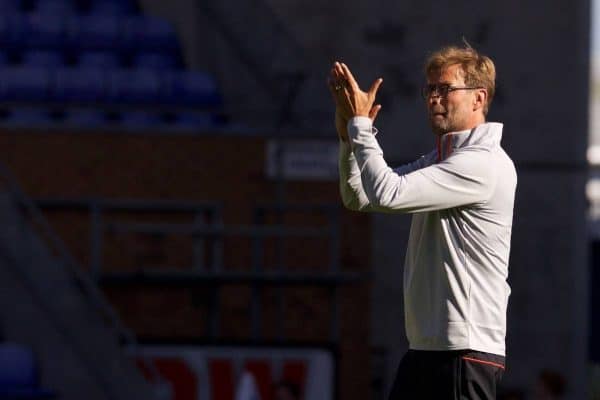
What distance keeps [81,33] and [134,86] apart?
1094mm

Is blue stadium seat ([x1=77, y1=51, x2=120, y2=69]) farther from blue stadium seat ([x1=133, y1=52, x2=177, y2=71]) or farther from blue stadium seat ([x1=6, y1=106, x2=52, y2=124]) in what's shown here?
blue stadium seat ([x1=6, y1=106, x2=52, y2=124])

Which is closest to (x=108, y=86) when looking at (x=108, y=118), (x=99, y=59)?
(x=108, y=118)

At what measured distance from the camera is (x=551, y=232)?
1586 cm

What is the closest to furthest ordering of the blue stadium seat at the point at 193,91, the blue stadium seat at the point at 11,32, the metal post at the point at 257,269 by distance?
the metal post at the point at 257,269 < the blue stadium seat at the point at 193,91 < the blue stadium seat at the point at 11,32

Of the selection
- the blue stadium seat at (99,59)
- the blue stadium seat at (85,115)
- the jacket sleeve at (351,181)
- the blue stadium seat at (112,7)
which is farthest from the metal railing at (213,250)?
the jacket sleeve at (351,181)

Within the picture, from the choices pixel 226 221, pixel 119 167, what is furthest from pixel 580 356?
pixel 119 167

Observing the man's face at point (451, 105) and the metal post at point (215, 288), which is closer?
the man's face at point (451, 105)

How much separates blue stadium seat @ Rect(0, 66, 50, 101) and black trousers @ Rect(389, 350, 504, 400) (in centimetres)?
928

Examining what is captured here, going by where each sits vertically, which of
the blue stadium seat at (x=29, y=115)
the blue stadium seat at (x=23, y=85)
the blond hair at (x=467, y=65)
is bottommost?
the blond hair at (x=467, y=65)

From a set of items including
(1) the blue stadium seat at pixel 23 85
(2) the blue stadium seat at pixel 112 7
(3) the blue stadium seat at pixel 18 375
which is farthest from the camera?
(2) the blue stadium seat at pixel 112 7

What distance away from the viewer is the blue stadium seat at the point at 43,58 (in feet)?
46.6

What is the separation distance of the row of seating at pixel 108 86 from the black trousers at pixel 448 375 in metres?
9.21

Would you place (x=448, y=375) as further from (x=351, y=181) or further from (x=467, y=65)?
(x=467, y=65)

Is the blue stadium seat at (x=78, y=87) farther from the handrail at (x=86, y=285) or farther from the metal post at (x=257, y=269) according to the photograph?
the metal post at (x=257, y=269)
